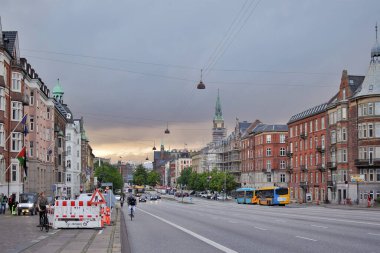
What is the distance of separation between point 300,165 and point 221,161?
6931cm

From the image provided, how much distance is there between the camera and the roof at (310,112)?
90.0 meters

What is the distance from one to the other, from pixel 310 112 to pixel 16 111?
53987 millimetres

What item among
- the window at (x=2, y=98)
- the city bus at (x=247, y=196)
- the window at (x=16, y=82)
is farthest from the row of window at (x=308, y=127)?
the window at (x=2, y=98)

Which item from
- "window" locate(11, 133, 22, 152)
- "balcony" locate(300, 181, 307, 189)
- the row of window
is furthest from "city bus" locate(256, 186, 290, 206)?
"window" locate(11, 133, 22, 152)

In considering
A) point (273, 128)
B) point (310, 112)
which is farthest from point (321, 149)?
point (273, 128)

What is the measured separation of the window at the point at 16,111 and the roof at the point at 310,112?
157 ft

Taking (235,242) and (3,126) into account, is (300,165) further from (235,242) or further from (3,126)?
(235,242)

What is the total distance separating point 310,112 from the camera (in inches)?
3794

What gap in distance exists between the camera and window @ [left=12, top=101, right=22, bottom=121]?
55.3 meters

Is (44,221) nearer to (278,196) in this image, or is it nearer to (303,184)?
(278,196)

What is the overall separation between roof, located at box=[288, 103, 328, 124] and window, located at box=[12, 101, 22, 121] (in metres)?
47.9

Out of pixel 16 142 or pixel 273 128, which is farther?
pixel 273 128

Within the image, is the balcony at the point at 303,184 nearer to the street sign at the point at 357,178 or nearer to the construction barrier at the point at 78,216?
the street sign at the point at 357,178

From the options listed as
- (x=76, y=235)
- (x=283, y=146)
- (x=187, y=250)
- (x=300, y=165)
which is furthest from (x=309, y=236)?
(x=283, y=146)
